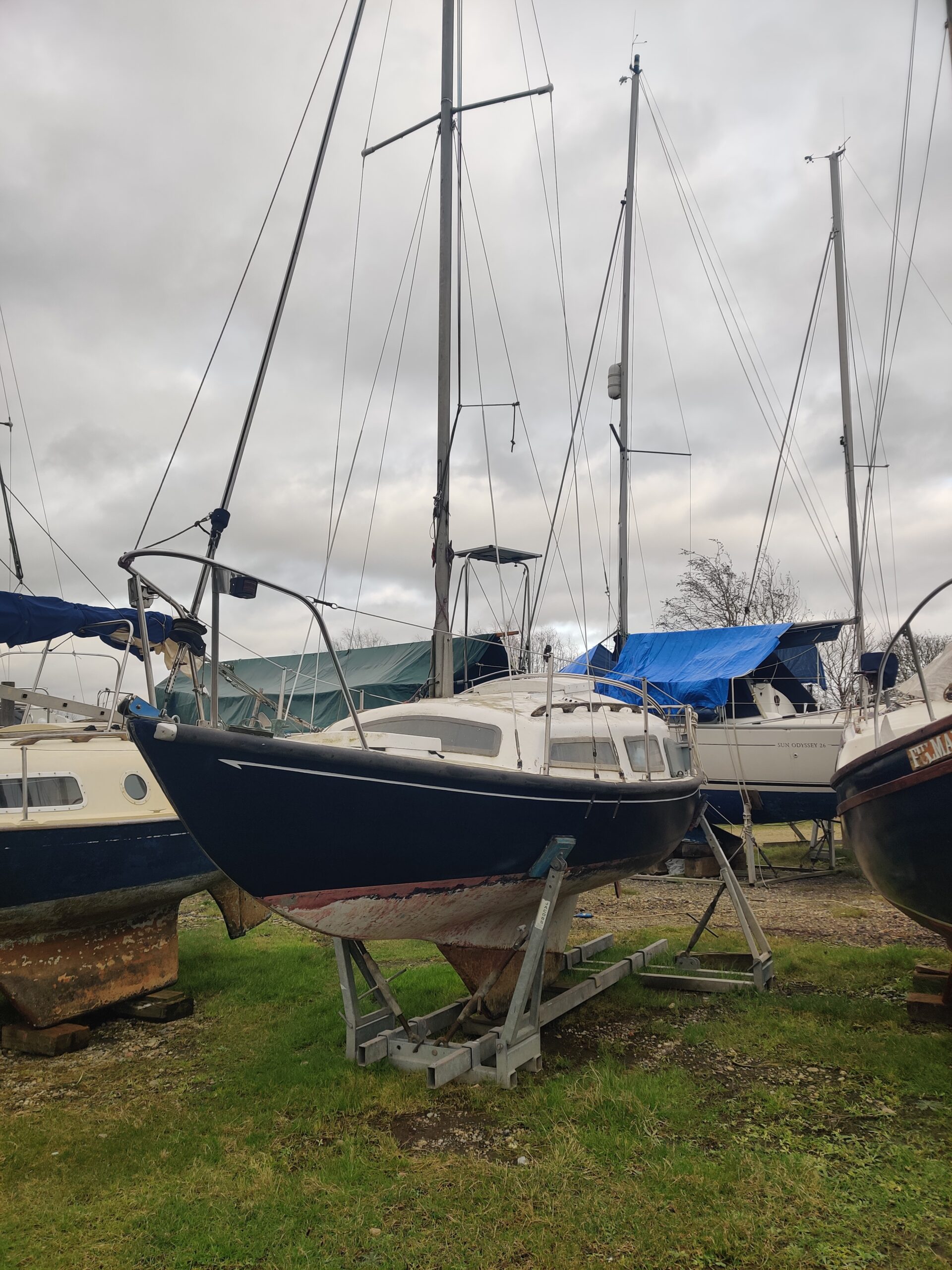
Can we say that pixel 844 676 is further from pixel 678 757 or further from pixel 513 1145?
pixel 513 1145

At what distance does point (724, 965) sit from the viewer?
7754mm

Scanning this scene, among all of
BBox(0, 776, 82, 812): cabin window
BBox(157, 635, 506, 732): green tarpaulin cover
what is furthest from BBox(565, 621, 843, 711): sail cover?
BBox(0, 776, 82, 812): cabin window

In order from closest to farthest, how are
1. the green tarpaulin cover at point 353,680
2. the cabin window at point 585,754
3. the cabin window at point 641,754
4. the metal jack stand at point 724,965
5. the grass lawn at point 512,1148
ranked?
the grass lawn at point 512,1148
the cabin window at point 585,754
the metal jack stand at point 724,965
the cabin window at point 641,754
the green tarpaulin cover at point 353,680

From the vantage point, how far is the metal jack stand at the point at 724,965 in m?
7.02

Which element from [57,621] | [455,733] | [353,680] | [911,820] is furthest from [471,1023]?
[353,680]

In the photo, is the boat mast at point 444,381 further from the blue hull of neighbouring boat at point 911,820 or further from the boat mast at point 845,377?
the boat mast at point 845,377

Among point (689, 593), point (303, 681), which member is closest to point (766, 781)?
point (303, 681)

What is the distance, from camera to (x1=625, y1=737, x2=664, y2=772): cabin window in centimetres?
726

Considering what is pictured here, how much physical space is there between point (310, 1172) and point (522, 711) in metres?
3.41

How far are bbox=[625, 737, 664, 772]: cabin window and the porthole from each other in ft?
14.7

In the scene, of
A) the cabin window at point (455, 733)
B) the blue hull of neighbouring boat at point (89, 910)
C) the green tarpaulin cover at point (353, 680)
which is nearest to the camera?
the cabin window at point (455, 733)

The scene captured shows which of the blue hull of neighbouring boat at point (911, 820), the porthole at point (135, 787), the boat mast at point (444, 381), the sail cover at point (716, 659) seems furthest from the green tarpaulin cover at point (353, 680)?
the blue hull of neighbouring boat at point (911, 820)

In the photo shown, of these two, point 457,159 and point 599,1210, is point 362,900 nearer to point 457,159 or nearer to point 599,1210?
point 599,1210

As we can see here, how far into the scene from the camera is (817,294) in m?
17.4
